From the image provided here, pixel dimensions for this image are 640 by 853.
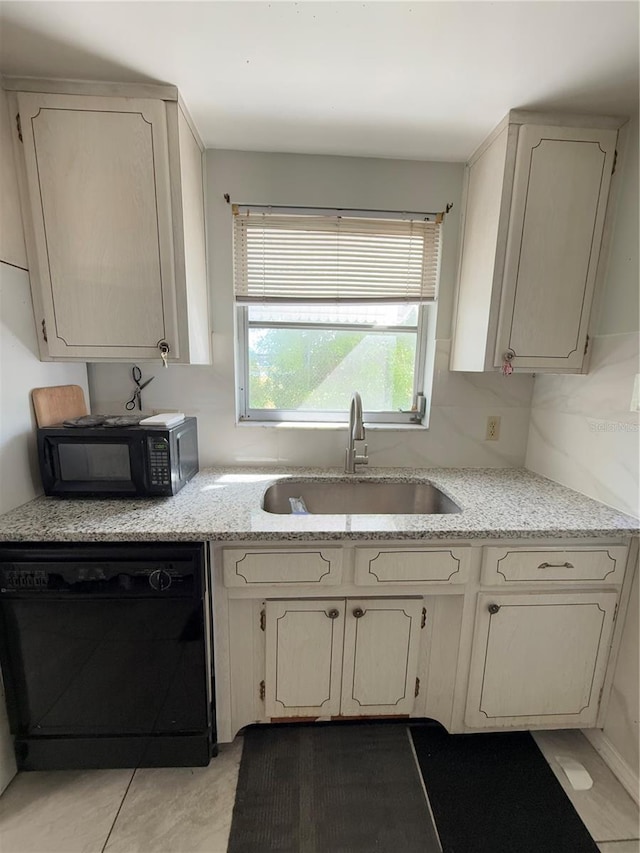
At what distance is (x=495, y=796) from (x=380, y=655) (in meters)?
0.58

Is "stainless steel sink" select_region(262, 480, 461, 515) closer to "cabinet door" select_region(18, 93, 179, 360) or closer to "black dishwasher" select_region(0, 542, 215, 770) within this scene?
"black dishwasher" select_region(0, 542, 215, 770)

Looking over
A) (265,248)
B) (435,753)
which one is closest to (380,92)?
(265,248)

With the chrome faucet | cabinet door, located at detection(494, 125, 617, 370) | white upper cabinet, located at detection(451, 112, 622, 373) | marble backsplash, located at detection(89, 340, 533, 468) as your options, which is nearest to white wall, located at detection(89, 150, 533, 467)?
marble backsplash, located at detection(89, 340, 533, 468)

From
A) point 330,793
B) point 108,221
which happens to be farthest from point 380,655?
point 108,221

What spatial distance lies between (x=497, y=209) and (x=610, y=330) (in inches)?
25.4

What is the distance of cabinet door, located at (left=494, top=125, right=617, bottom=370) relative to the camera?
4.24ft

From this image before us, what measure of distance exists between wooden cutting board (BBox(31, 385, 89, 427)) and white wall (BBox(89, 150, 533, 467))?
134mm

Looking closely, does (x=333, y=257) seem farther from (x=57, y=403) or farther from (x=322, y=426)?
(x=57, y=403)

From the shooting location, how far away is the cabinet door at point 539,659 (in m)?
1.25

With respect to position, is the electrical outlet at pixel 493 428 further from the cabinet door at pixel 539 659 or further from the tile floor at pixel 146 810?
the tile floor at pixel 146 810

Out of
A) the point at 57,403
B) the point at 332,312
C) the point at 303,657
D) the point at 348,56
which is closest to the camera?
the point at 348,56

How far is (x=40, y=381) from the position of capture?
133 cm

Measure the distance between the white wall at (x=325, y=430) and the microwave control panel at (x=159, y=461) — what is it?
42 cm

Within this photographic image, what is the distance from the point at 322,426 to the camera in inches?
69.5
